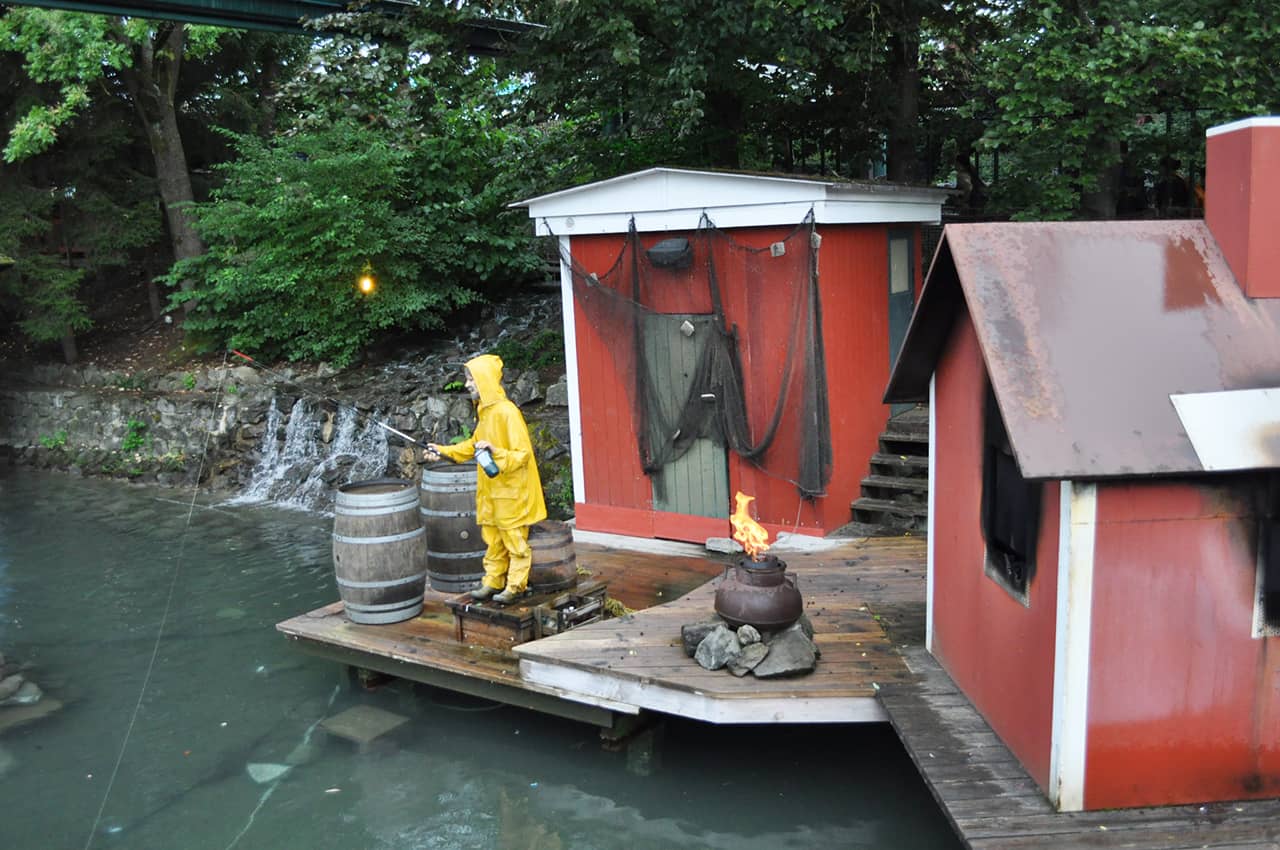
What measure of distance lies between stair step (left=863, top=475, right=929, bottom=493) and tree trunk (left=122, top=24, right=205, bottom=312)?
12.2 metres

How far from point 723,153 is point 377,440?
580cm

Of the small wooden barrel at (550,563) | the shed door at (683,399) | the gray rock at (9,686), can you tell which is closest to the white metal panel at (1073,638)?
the small wooden barrel at (550,563)

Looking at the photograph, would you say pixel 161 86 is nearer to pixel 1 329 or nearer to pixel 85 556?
pixel 1 329

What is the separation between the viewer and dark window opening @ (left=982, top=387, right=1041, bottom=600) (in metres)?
5.33

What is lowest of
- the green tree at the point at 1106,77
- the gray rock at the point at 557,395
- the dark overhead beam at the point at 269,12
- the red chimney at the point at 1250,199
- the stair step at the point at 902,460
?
the stair step at the point at 902,460

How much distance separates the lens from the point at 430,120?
12.6 meters

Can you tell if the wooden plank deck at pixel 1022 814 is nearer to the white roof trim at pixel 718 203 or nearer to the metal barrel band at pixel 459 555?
the metal barrel band at pixel 459 555

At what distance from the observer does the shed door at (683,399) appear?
972 cm

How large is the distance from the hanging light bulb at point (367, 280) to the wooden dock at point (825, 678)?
7323 millimetres

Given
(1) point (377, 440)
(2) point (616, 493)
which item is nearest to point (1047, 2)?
(2) point (616, 493)

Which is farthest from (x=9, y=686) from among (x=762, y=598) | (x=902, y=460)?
(x=902, y=460)

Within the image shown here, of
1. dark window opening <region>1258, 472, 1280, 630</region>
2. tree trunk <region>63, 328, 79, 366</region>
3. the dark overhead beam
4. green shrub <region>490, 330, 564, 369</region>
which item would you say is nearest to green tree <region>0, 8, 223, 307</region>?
tree trunk <region>63, 328, 79, 366</region>

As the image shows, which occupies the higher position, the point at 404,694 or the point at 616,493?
the point at 616,493

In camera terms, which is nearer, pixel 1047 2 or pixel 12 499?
pixel 1047 2
